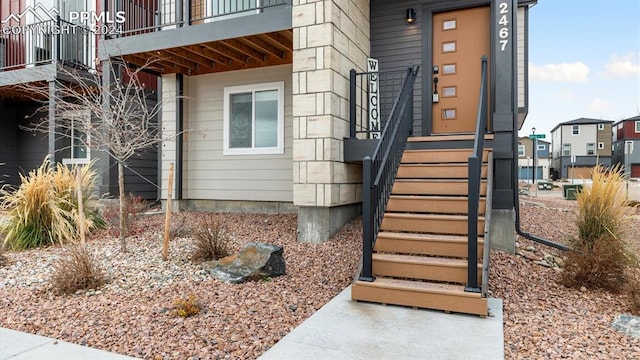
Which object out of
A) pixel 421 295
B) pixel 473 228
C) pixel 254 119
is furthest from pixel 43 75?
pixel 473 228

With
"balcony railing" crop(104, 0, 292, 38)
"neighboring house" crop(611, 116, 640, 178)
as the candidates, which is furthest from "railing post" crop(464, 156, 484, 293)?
"neighboring house" crop(611, 116, 640, 178)

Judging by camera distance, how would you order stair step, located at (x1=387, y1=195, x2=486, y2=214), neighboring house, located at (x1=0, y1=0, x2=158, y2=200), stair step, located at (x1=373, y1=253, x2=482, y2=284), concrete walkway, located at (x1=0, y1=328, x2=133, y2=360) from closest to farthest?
concrete walkway, located at (x1=0, y1=328, x2=133, y2=360), stair step, located at (x1=373, y1=253, x2=482, y2=284), stair step, located at (x1=387, y1=195, x2=486, y2=214), neighboring house, located at (x1=0, y1=0, x2=158, y2=200)

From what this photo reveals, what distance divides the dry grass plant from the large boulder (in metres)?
2.89

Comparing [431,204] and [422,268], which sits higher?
[431,204]

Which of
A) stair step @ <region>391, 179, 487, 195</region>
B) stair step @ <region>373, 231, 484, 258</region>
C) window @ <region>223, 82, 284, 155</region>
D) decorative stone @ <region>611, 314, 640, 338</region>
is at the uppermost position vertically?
window @ <region>223, 82, 284, 155</region>

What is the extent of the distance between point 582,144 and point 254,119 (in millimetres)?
41504

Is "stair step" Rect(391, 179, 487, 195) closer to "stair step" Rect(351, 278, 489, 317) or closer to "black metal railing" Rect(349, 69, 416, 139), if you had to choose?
"black metal railing" Rect(349, 69, 416, 139)

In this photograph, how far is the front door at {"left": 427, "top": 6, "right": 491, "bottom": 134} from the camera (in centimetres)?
661

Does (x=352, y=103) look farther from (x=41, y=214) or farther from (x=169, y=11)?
(x=169, y=11)

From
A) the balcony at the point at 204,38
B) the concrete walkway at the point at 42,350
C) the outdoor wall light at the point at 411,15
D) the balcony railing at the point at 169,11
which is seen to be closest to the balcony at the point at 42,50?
the balcony railing at the point at 169,11

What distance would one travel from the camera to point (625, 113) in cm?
4341

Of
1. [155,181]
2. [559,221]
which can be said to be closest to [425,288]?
[559,221]

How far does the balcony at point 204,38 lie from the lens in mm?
6098

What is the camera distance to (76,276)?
3807 mm
